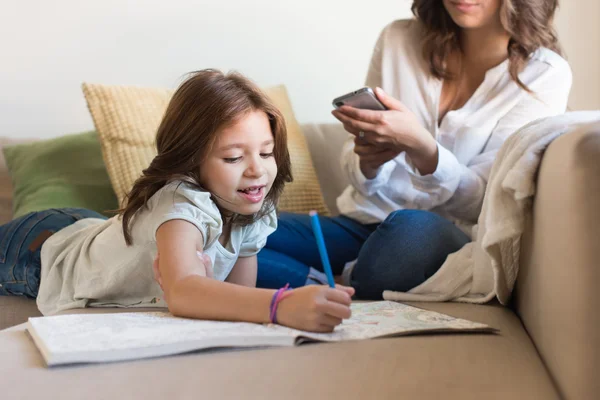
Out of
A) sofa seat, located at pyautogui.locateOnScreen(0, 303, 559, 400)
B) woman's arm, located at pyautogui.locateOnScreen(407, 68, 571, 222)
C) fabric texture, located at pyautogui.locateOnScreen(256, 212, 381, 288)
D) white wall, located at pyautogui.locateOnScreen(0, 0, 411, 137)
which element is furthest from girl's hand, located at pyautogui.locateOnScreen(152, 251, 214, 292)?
white wall, located at pyautogui.locateOnScreen(0, 0, 411, 137)

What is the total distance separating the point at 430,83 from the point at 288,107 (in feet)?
1.48

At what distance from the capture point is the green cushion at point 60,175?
1.83m

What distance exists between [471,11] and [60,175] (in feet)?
3.56

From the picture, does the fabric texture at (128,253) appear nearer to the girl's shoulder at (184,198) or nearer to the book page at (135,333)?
the girl's shoulder at (184,198)

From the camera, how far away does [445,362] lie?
2.65 ft

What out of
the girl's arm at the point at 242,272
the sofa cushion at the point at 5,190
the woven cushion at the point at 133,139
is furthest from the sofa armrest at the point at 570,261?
the sofa cushion at the point at 5,190

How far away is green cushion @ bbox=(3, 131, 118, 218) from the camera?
1.83m

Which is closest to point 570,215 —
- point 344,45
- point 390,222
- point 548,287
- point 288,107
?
point 548,287

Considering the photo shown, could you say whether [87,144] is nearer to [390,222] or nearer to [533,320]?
[390,222]

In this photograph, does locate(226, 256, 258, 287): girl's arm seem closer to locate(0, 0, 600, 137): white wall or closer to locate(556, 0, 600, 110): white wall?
locate(0, 0, 600, 137): white wall

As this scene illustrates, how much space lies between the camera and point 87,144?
1.96m

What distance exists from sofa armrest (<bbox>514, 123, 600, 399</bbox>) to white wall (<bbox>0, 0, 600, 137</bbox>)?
1542 mm

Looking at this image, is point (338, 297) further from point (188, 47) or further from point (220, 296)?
point (188, 47)

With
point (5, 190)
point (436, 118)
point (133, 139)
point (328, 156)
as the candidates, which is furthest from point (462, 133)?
point (5, 190)
